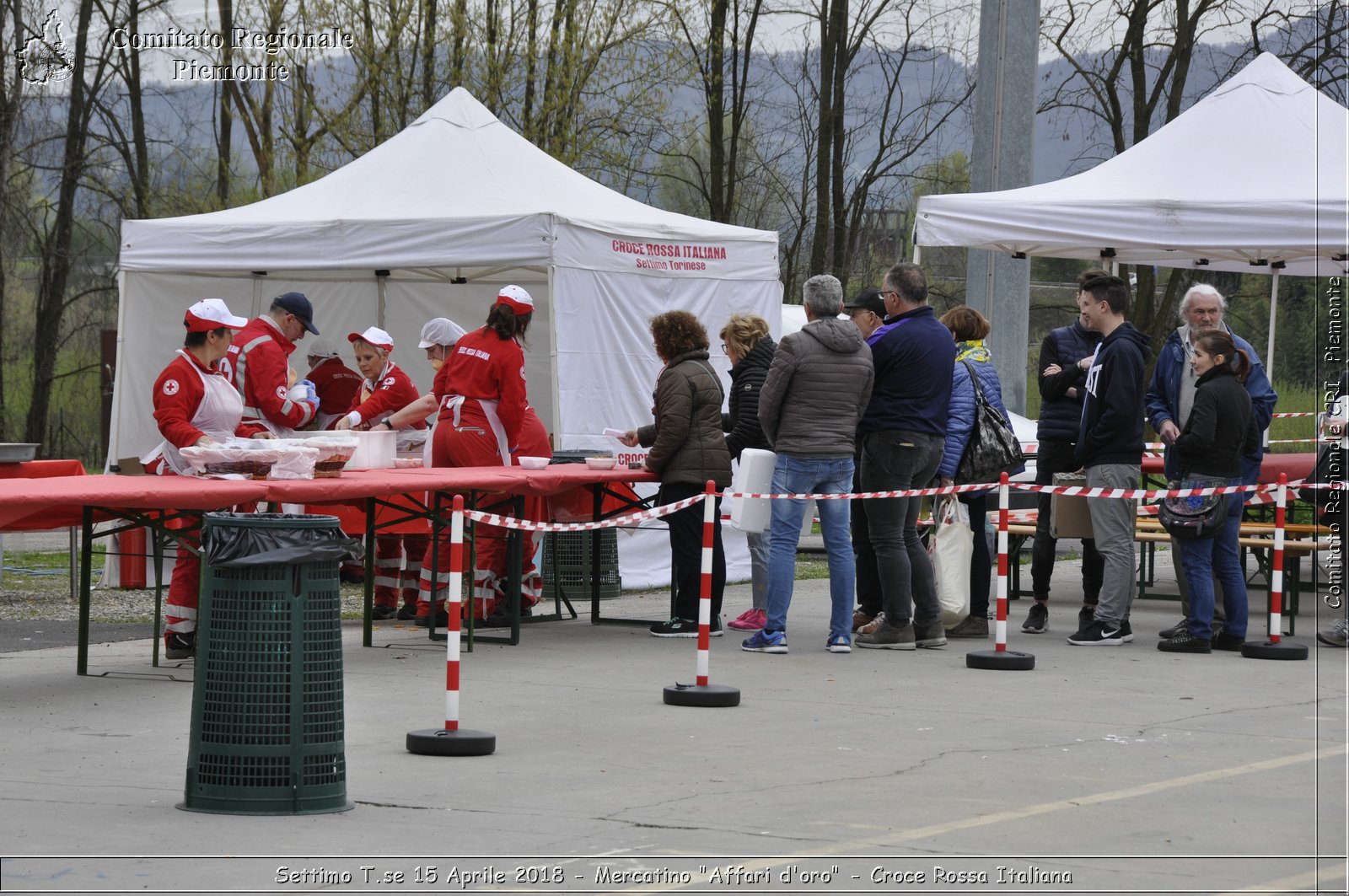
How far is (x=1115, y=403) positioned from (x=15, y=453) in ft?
24.0

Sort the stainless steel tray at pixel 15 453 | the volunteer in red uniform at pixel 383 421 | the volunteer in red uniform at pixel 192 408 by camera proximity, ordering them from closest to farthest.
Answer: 1. the volunteer in red uniform at pixel 192 408
2. the stainless steel tray at pixel 15 453
3. the volunteer in red uniform at pixel 383 421

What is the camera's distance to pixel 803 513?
31.7 ft

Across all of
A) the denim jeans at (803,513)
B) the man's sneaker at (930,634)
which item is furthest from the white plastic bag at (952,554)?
the denim jeans at (803,513)

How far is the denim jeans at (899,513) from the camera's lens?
977cm

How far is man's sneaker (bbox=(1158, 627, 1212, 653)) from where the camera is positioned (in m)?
10.1

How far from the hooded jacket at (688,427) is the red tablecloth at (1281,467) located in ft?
13.4

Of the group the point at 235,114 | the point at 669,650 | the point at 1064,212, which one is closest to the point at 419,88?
the point at 235,114

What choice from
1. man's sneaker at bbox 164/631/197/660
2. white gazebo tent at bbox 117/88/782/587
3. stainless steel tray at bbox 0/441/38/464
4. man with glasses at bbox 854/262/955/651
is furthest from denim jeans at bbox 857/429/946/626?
stainless steel tray at bbox 0/441/38/464

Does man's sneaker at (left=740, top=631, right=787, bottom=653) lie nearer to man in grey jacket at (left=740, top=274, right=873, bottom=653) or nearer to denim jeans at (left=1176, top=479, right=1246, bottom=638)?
man in grey jacket at (left=740, top=274, right=873, bottom=653)

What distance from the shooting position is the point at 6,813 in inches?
218

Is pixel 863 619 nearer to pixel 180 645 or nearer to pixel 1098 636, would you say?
pixel 1098 636

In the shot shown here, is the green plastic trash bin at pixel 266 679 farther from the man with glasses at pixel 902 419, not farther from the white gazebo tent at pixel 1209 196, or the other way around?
the white gazebo tent at pixel 1209 196

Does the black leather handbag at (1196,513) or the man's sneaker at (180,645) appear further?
the black leather handbag at (1196,513)

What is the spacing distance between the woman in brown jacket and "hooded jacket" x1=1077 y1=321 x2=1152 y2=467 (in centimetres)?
216
